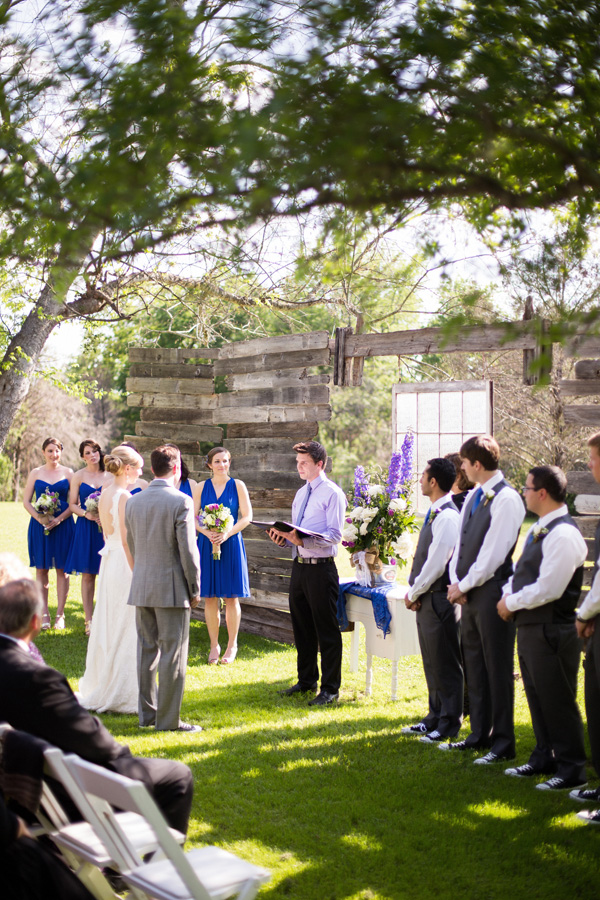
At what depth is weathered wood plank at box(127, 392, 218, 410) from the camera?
10602mm

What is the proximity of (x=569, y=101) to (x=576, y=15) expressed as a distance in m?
0.29

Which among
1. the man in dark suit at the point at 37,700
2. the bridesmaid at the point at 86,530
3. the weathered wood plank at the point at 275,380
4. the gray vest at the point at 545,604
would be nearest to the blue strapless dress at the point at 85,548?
the bridesmaid at the point at 86,530

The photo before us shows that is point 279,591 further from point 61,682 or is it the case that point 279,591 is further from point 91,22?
point 91,22

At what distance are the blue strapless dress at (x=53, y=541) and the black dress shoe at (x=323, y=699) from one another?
423cm

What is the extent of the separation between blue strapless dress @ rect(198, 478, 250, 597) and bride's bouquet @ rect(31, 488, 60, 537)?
7.44ft

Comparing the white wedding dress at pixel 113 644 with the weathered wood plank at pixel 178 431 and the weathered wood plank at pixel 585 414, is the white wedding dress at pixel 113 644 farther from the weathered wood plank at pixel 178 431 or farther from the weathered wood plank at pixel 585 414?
the weathered wood plank at pixel 585 414

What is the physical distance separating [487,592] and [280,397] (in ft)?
14.9

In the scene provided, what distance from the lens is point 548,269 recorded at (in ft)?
10.2

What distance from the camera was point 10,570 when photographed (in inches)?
146

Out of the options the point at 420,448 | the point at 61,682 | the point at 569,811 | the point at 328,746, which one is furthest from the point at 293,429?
the point at 61,682

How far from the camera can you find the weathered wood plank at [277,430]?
361 inches

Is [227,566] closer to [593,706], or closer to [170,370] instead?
[170,370]

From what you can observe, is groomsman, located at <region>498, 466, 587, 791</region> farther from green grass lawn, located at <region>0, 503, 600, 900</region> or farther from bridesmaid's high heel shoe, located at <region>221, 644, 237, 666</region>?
bridesmaid's high heel shoe, located at <region>221, 644, 237, 666</region>

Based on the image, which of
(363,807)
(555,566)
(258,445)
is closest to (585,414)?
(555,566)
